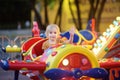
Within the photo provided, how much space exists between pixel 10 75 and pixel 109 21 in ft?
48.2

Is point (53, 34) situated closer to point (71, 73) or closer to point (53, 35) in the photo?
point (53, 35)

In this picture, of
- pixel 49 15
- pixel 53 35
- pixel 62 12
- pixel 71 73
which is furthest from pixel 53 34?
pixel 49 15

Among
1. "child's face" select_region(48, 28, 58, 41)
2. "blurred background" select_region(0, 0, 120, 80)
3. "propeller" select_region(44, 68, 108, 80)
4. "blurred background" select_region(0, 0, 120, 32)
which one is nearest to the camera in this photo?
"propeller" select_region(44, 68, 108, 80)

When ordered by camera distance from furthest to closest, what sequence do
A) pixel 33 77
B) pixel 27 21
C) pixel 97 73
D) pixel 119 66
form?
pixel 27 21
pixel 33 77
pixel 119 66
pixel 97 73

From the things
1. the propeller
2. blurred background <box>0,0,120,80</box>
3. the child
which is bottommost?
the propeller

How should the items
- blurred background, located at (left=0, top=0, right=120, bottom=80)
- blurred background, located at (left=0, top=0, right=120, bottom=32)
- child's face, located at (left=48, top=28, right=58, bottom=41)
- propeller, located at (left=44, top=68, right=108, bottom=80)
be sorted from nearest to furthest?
propeller, located at (left=44, top=68, right=108, bottom=80), child's face, located at (left=48, top=28, right=58, bottom=41), blurred background, located at (left=0, top=0, right=120, bottom=80), blurred background, located at (left=0, top=0, right=120, bottom=32)

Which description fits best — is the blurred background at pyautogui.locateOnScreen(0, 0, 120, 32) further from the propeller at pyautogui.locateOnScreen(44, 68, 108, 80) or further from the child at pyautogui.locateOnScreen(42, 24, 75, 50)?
the propeller at pyautogui.locateOnScreen(44, 68, 108, 80)

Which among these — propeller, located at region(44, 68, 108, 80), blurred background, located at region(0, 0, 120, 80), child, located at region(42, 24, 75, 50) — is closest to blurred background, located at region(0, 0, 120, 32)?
blurred background, located at region(0, 0, 120, 80)

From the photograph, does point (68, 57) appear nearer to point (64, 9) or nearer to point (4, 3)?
point (64, 9)

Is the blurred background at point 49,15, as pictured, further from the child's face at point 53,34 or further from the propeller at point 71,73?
the propeller at point 71,73

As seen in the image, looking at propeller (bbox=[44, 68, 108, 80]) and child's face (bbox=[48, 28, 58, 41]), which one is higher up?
child's face (bbox=[48, 28, 58, 41])

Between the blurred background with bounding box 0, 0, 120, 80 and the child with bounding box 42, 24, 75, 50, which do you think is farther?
the blurred background with bounding box 0, 0, 120, 80

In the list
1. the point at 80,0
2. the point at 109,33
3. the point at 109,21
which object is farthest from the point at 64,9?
the point at 109,33

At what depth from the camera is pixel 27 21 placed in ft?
128
